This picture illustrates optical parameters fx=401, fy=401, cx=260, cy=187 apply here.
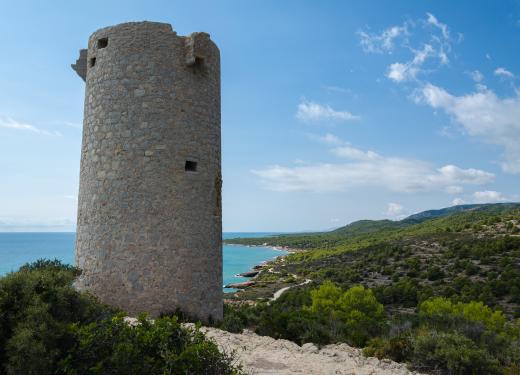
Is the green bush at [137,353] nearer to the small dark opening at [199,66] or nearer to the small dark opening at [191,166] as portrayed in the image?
the small dark opening at [191,166]

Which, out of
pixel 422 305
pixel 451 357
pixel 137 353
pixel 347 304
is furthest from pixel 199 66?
pixel 422 305

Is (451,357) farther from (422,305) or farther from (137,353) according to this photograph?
(422,305)

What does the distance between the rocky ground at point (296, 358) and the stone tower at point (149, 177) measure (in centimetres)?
146

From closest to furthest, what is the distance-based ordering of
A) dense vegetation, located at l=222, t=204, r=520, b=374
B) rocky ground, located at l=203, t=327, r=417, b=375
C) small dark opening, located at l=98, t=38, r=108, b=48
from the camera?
rocky ground, located at l=203, t=327, r=417, b=375 < dense vegetation, located at l=222, t=204, r=520, b=374 < small dark opening, located at l=98, t=38, r=108, b=48

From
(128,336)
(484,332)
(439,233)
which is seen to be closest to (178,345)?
(128,336)

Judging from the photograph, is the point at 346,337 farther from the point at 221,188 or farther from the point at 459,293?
the point at 459,293

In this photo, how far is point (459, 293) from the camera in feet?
79.1

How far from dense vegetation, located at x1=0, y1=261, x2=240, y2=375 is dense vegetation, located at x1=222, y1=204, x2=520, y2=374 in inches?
153

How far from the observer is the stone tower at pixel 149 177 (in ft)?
26.2

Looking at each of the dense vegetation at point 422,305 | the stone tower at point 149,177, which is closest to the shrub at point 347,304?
the dense vegetation at point 422,305

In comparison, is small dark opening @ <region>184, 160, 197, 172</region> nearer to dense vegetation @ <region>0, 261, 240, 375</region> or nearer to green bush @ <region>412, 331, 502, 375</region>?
dense vegetation @ <region>0, 261, 240, 375</region>

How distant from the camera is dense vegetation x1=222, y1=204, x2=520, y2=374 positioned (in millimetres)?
6824

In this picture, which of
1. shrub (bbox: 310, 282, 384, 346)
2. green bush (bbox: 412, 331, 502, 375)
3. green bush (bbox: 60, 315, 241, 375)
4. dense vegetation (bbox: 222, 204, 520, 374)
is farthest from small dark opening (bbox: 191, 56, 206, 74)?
shrub (bbox: 310, 282, 384, 346)

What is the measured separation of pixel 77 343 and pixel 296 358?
3.67m
